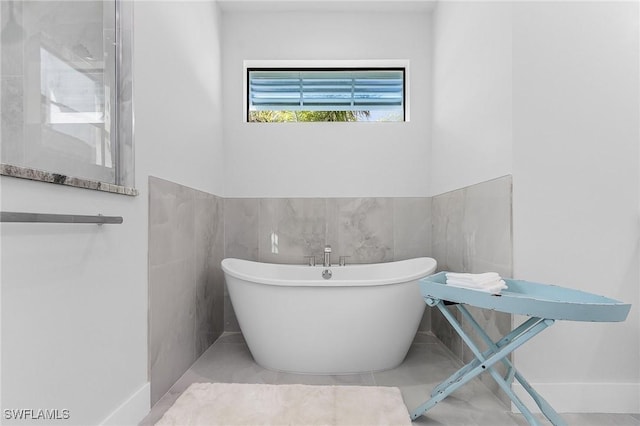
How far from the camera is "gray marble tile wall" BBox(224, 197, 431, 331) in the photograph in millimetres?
3162

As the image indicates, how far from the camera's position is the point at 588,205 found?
1.84 metres

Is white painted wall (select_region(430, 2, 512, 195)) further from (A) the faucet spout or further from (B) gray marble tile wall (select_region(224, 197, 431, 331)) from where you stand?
(A) the faucet spout

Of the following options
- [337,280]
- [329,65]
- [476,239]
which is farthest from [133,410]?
[329,65]

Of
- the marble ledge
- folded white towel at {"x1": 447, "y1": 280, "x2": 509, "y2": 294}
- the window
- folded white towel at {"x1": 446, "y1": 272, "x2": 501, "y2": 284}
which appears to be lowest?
folded white towel at {"x1": 447, "y1": 280, "x2": 509, "y2": 294}

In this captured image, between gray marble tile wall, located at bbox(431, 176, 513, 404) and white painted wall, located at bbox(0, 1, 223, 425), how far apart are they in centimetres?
176

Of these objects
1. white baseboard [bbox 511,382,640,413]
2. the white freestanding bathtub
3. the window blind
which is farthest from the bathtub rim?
the window blind

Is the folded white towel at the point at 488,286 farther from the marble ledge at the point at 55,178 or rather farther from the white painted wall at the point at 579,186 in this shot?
the marble ledge at the point at 55,178

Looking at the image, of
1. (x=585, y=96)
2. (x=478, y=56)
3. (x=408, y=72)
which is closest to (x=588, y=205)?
(x=585, y=96)

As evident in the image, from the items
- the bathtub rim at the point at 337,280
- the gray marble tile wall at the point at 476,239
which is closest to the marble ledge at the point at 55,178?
the bathtub rim at the point at 337,280

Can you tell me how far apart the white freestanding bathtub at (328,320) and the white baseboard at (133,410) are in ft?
2.20

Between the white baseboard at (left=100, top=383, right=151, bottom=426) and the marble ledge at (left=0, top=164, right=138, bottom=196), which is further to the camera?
the white baseboard at (left=100, top=383, right=151, bottom=426)

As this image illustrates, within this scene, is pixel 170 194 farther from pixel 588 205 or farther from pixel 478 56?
pixel 588 205

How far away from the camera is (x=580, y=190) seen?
184cm

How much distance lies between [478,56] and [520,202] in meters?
0.95
